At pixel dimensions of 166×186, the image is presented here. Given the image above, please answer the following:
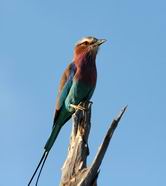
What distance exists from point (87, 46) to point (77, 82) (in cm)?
73

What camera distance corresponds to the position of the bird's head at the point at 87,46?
1033cm

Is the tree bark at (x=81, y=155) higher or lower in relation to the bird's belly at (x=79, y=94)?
lower

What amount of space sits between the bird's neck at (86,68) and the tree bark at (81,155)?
61.0 inches

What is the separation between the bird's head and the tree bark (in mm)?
2086

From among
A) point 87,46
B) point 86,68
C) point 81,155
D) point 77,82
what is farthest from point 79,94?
point 81,155

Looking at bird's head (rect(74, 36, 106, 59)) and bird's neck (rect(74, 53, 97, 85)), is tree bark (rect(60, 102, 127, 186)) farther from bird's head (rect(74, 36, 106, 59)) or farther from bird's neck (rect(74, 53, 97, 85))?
bird's head (rect(74, 36, 106, 59))

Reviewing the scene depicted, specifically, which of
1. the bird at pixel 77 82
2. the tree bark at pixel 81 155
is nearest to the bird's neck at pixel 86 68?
the bird at pixel 77 82

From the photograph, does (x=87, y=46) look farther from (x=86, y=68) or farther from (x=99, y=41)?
(x=86, y=68)

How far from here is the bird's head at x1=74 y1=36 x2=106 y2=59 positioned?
10328 mm

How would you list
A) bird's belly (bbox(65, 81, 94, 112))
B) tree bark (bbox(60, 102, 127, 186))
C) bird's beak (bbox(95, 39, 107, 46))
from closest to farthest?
tree bark (bbox(60, 102, 127, 186)) < bird's belly (bbox(65, 81, 94, 112)) < bird's beak (bbox(95, 39, 107, 46))

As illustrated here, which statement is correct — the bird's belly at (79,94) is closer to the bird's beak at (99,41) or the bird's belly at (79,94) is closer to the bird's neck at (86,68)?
the bird's neck at (86,68)

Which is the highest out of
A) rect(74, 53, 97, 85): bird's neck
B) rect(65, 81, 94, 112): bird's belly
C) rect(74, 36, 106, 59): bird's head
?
rect(74, 36, 106, 59): bird's head

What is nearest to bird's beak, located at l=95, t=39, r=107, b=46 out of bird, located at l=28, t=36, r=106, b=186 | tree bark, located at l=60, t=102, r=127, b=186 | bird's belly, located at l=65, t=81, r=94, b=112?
bird, located at l=28, t=36, r=106, b=186

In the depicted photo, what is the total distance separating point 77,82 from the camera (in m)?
9.97
